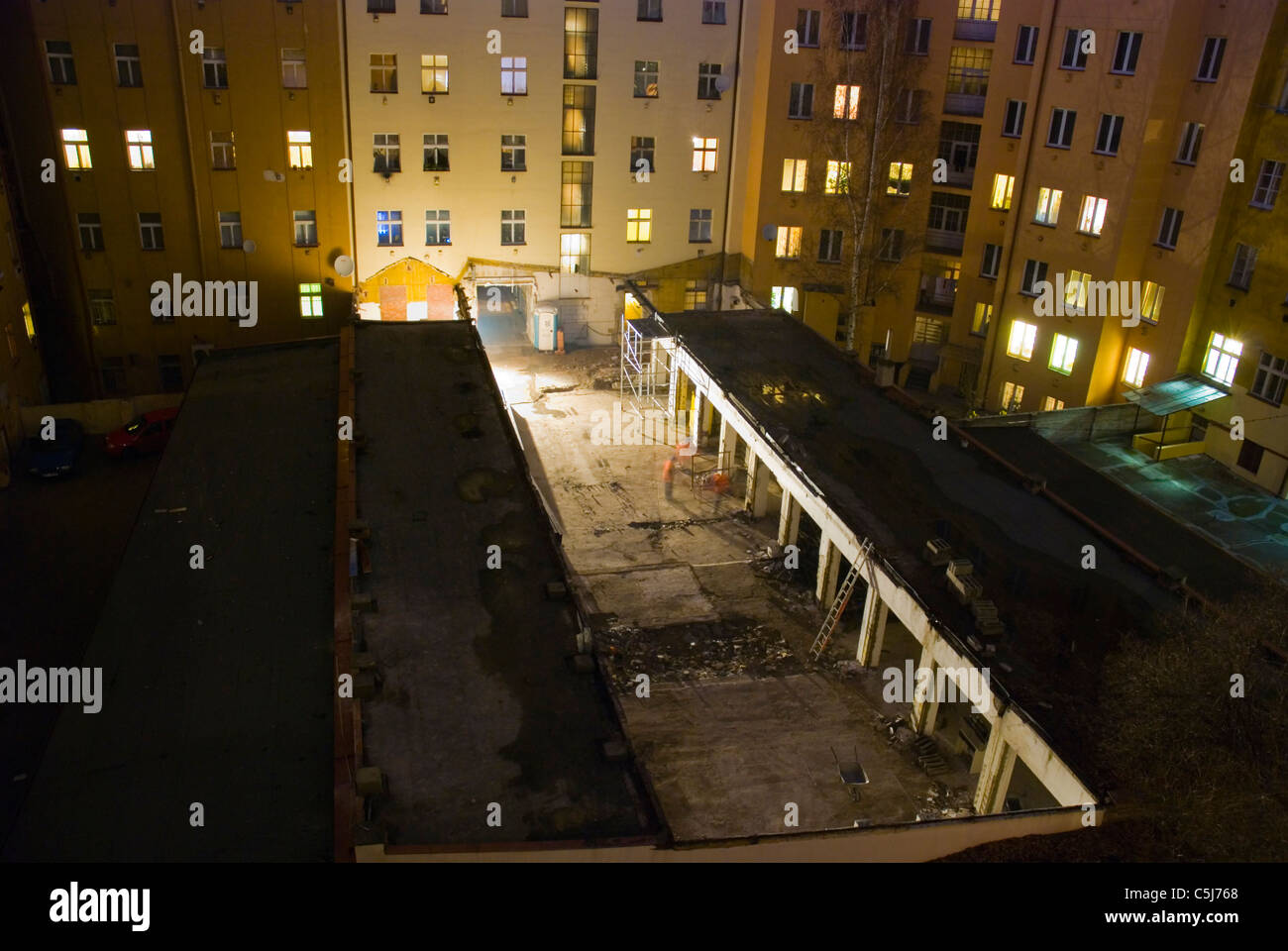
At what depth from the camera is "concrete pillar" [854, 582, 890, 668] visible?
22375 mm

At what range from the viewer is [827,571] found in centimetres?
2495

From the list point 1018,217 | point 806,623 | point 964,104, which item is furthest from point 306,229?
point 1018,217

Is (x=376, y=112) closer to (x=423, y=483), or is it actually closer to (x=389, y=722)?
(x=423, y=483)

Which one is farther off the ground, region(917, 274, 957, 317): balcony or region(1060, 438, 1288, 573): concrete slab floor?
region(917, 274, 957, 317): balcony

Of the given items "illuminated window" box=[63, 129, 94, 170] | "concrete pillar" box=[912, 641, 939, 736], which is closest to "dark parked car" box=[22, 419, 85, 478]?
"illuminated window" box=[63, 129, 94, 170]

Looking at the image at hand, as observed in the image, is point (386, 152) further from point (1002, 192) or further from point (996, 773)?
point (996, 773)

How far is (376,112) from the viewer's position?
34969 millimetres

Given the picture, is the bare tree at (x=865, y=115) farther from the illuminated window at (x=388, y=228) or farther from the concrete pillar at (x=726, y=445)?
the illuminated window at (x=388, y=228)

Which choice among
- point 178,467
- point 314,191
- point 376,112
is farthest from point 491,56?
point 178,467

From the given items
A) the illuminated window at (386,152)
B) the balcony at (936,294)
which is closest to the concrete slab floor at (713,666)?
the illuminated window at (386,152)

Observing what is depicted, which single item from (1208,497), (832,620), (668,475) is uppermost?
(1208,497)

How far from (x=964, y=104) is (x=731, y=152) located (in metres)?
8.39

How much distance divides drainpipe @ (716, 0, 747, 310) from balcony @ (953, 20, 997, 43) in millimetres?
7468

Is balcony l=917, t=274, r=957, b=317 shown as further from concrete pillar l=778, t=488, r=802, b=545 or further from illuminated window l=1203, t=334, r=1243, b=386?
concrete pillar l=778, t=488, r=802, b=545
